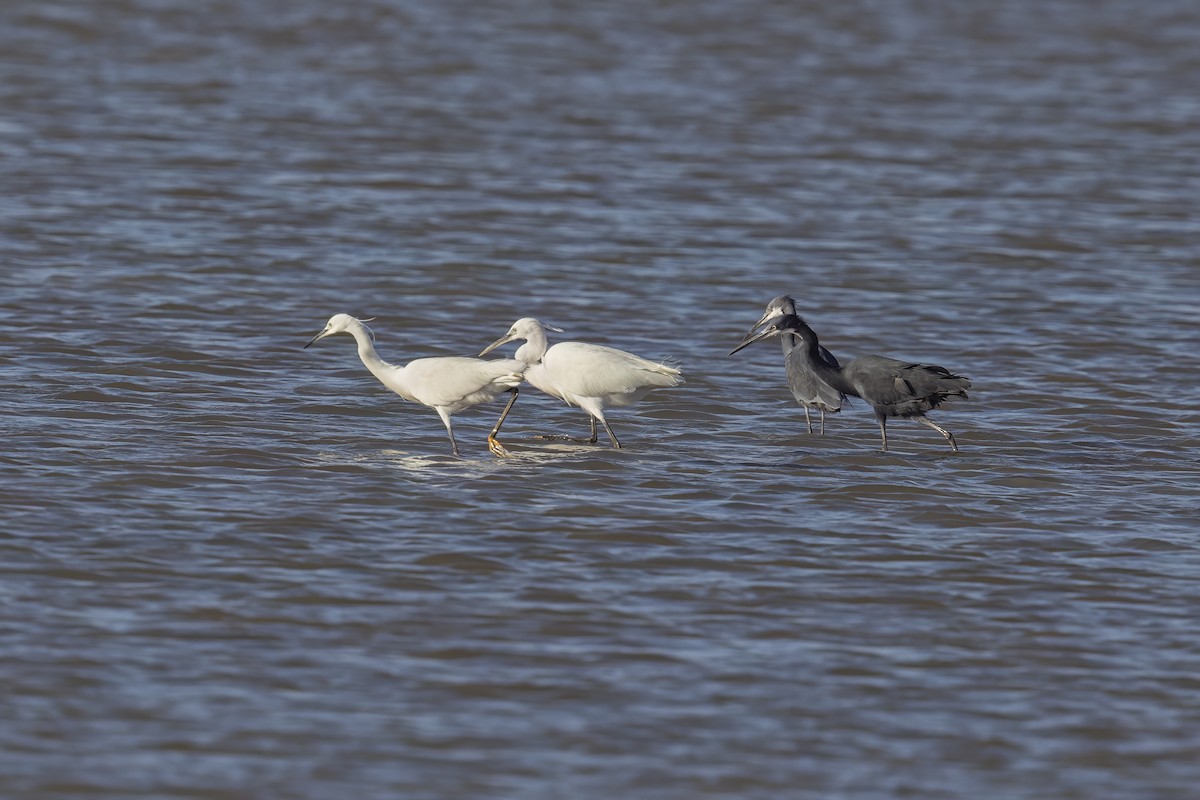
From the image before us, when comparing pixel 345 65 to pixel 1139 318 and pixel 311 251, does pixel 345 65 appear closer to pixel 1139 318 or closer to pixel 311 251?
pixel 311 251

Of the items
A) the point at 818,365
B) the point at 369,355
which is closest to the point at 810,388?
the point at 818,365

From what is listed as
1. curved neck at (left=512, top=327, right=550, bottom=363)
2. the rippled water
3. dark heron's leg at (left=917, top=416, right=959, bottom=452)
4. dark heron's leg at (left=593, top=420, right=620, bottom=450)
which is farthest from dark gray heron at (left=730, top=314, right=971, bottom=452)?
curved neck at (left=512, top=327, right=550, bottom=363)

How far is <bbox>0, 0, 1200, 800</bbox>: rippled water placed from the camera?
7.29m

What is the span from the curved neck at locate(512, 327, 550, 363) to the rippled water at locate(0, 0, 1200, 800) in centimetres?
57

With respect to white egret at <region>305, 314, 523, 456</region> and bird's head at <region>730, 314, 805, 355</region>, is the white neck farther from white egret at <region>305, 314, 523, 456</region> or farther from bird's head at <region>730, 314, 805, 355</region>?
bird's head at <region>730, 314, 805, 355</region>

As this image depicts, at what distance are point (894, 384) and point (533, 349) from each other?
87.3 inches

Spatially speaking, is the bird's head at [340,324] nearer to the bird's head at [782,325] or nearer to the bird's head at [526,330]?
the bird's head at [526,330]

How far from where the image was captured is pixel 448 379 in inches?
454

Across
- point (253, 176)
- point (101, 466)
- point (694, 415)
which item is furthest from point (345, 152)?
point (101, 466)

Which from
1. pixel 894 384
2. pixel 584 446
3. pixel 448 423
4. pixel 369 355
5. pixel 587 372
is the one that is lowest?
pixel 584 446

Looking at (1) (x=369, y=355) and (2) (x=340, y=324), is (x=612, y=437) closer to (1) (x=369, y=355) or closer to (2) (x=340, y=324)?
(1) (x=369, y=355)

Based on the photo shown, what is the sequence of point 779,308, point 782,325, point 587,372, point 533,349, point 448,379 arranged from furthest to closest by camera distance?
point 779,308
point 782,325
point 533,349
point 587,372
point 448,379

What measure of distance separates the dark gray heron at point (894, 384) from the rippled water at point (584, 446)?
0.98 ft

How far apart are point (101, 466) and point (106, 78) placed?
1550cm
